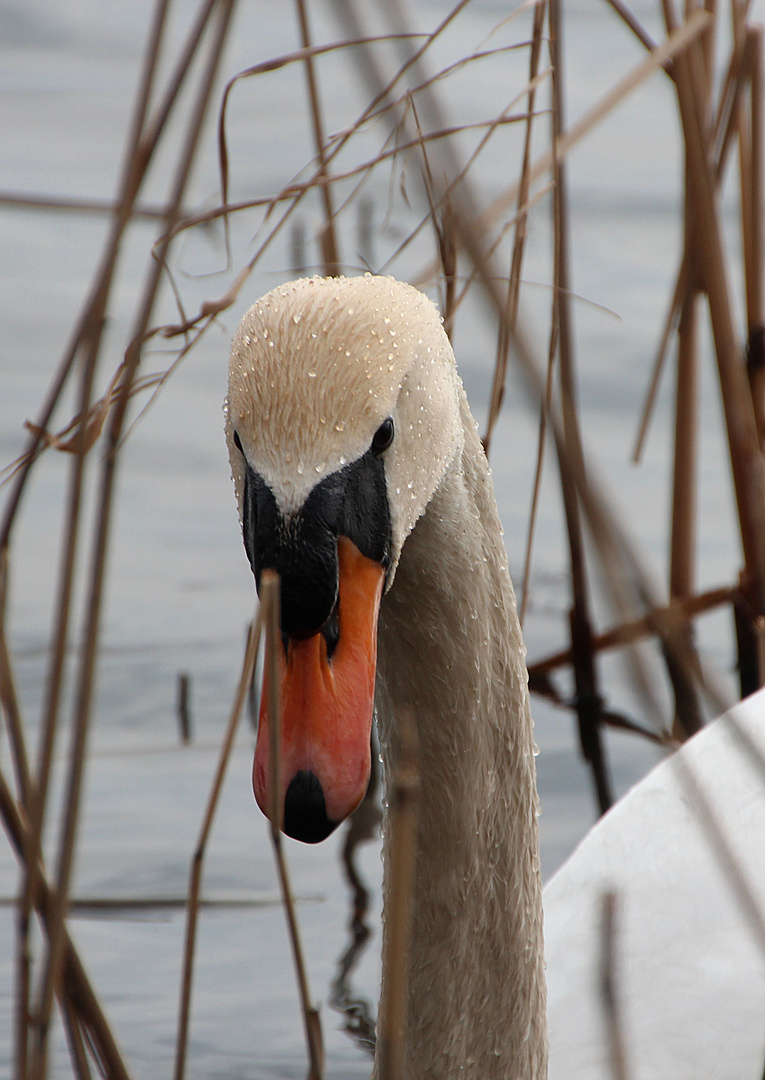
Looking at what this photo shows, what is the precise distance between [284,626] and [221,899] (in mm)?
2138

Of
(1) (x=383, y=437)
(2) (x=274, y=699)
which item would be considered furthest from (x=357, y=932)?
(2) (x=274, y=699)

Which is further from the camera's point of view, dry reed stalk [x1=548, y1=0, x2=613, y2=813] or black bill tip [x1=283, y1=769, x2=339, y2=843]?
dry reed stalk [x1=548, y1=0, x2=613, y2=813]

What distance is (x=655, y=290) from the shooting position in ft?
21.6

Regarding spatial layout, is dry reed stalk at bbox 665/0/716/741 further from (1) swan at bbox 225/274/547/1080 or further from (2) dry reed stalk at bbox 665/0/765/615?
(1) swan at bbox 225/274/547/1080

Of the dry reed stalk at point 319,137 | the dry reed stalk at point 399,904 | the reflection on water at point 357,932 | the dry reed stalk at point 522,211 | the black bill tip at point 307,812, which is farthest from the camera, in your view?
the reflection on water at point 357,932

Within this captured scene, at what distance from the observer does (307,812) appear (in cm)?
158

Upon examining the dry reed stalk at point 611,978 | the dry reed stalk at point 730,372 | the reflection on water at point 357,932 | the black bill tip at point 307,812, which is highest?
the dry reed stalk at point 730,372

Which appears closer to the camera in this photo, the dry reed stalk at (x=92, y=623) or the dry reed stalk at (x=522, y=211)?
the dry reed stalk at (x=92, y=623)

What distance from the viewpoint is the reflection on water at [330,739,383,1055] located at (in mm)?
3264

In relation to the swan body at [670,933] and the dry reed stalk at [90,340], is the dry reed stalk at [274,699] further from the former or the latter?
the swan body at [670,933]

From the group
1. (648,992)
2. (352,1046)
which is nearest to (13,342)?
(352,1046)

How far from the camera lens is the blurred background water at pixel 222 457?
3.52 m

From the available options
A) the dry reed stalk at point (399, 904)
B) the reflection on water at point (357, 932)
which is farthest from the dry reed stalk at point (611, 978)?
the reflection on water at point (357, 932)

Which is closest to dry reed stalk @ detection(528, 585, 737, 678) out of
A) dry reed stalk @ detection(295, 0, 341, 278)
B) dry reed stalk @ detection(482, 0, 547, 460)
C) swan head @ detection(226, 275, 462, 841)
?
dry reed stalk @ detection(295, 0, 341, 278)
